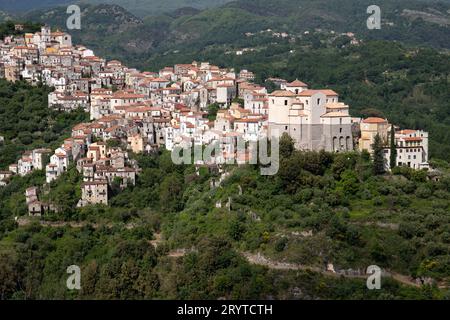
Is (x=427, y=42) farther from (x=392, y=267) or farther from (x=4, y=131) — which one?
(x=392, y=267)

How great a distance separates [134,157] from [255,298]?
1461 cm

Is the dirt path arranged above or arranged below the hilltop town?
below
